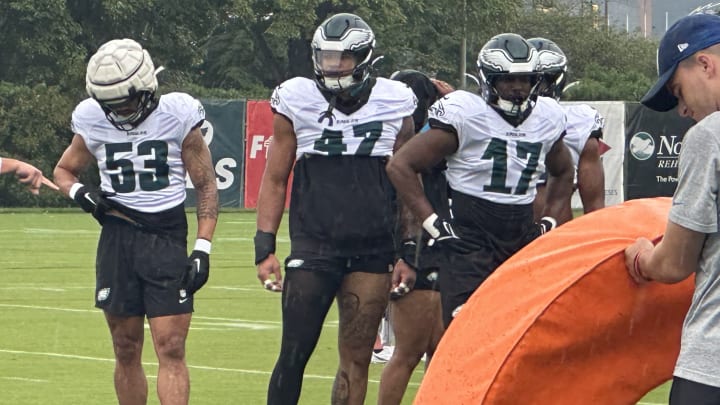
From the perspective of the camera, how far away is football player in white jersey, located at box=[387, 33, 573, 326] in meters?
7.13

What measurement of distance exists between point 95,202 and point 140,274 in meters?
0.41

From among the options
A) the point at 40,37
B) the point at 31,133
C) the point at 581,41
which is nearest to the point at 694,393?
the point at 31,133

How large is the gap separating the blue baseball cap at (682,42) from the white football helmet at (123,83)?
134 inches

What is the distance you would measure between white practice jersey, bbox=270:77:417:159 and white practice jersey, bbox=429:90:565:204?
28 centimetres

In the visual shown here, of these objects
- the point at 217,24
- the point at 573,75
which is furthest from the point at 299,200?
the point at 573,75

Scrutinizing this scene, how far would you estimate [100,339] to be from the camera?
12078mm

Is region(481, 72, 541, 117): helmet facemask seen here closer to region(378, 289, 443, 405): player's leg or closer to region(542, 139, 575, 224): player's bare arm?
region(542, 139, 575, 224): player's bare arm

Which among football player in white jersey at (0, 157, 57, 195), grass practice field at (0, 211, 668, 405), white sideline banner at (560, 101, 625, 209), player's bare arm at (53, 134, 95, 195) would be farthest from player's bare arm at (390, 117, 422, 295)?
white sideline banner at (560, 101, 625, 209)

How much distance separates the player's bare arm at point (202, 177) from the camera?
25.1ft

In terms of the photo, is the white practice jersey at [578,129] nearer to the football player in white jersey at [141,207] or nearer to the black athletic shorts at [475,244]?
the black athletic shorts at [475,244]

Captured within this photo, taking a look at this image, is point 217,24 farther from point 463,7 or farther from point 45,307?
point 45,307

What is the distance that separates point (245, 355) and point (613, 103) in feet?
56.2

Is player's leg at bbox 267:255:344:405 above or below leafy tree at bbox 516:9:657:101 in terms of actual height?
above

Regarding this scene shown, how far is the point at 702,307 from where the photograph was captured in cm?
439
